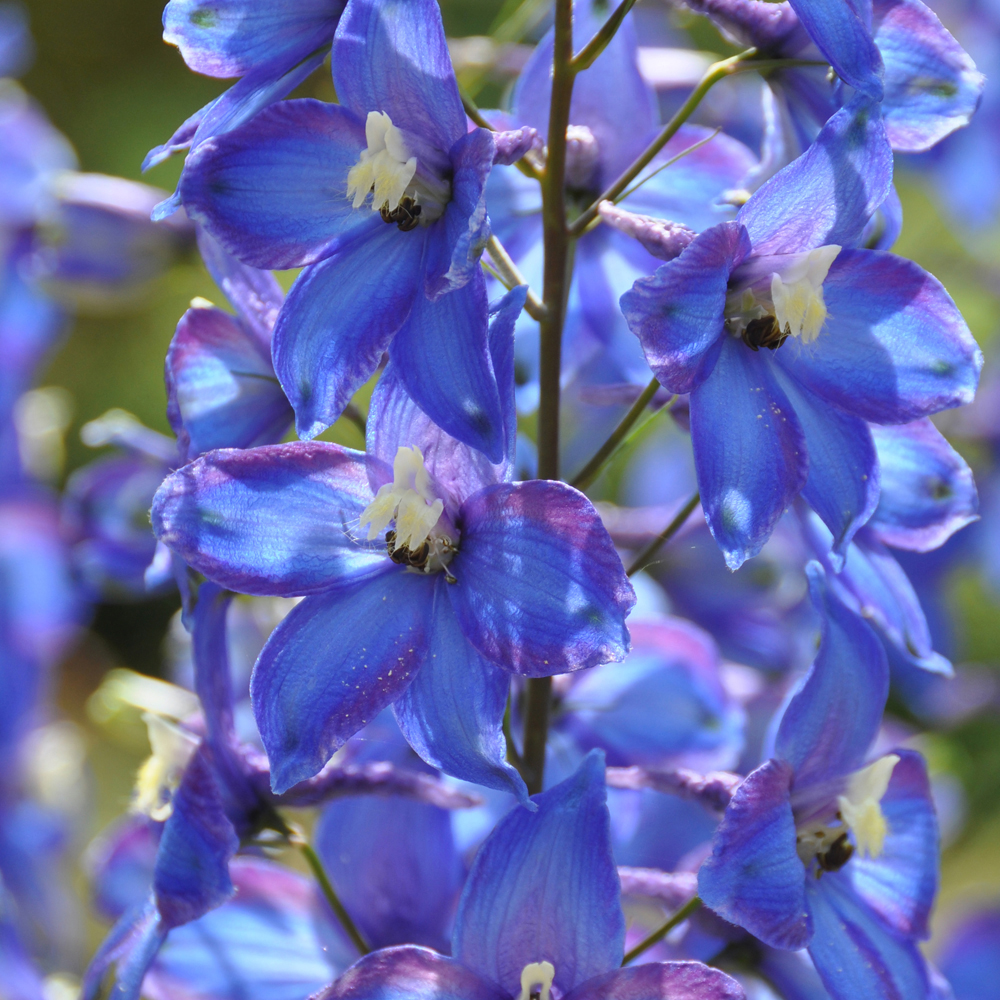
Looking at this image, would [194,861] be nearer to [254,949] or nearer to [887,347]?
[254,949]

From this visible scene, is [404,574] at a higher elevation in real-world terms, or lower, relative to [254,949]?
higher

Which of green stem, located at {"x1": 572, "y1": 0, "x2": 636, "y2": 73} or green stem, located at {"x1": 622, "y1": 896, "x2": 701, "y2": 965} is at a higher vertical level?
green stem, located at {"x1": 572, "y1": 0, "x2": 636, "y2": 73}

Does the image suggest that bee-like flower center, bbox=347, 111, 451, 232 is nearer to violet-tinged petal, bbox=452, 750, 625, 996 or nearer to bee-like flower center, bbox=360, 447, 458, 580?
bee-like flower center, bbox=360, 447, 458, 580

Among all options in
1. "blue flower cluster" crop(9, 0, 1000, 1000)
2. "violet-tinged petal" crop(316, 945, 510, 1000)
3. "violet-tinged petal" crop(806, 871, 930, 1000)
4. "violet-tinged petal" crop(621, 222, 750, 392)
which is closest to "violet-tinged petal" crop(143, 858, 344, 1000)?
"blue flower cluster" crop(9, 0, 1000, 1000)

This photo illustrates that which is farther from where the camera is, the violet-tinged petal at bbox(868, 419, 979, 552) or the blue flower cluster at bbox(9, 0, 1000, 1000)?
the violet-tinged petal at bbox(868, 419, 979, 552)

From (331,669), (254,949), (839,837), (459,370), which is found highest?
(459,370)

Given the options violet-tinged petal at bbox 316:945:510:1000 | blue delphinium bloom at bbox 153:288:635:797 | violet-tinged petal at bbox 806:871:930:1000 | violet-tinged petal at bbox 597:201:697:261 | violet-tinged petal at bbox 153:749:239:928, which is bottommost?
violet-tinged petal at bbox 806:871:930:1000

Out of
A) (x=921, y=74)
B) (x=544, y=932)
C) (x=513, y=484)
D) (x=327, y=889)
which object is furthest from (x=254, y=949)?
(x=921, y=74)
